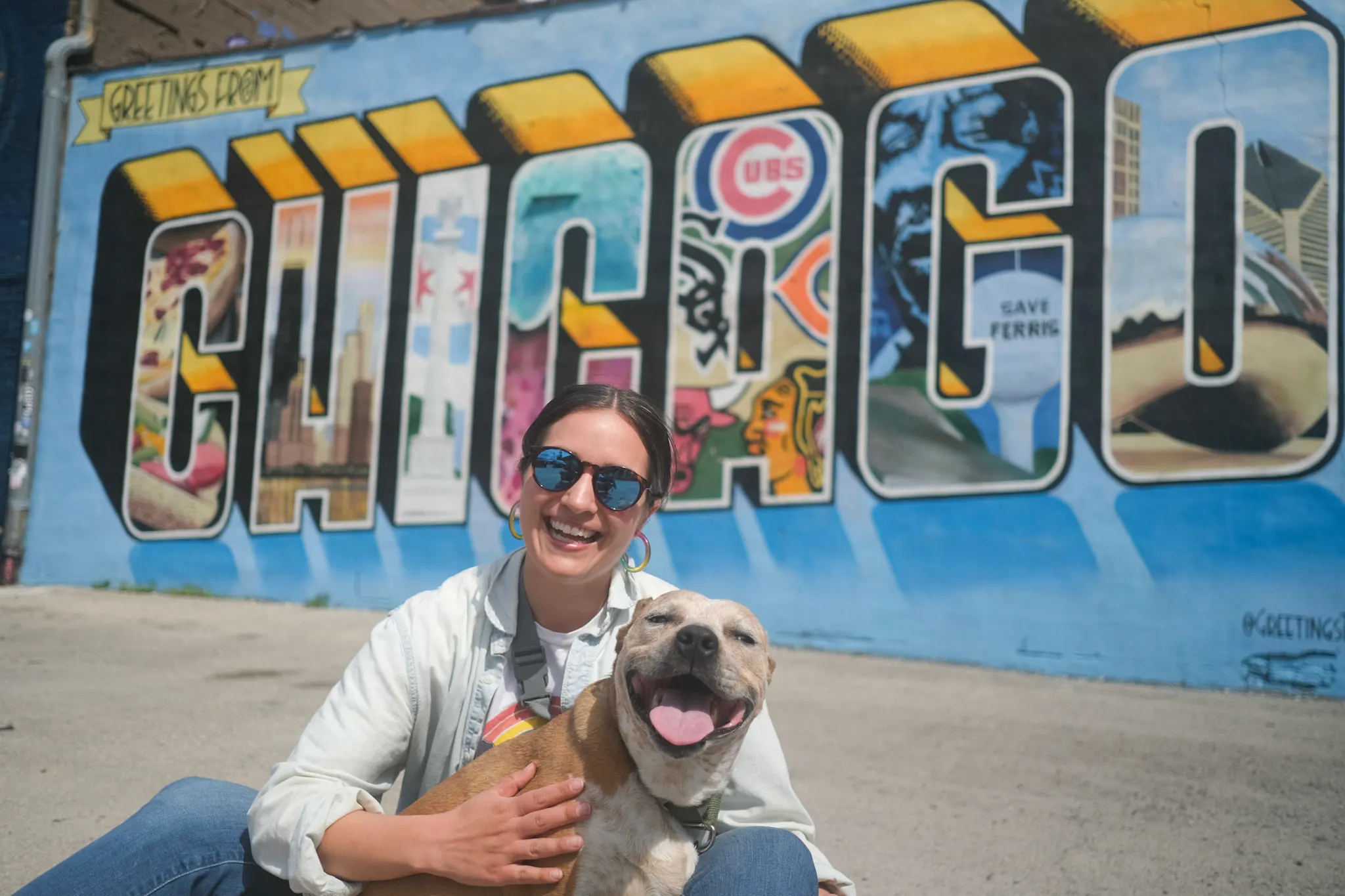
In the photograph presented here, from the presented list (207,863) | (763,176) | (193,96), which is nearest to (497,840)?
(207,863)

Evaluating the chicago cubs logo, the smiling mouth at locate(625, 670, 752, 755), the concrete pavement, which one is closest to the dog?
the smiling mouth at locate(625, 670, 752, 755)

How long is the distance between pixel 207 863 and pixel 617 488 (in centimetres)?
101

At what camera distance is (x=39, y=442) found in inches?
379

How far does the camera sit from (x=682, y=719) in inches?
69.6

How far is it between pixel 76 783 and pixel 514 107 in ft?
21.2

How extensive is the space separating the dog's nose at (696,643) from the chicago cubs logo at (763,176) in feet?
20.7

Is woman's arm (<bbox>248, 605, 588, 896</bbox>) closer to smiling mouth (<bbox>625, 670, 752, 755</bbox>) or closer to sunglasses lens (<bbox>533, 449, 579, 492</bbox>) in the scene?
smiling mouth (<bbox>625, 670, 752, 755</bbox>)

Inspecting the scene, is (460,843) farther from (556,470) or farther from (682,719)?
(556,470)

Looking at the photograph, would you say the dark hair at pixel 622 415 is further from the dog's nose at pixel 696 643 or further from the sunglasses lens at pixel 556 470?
the dog's nose at pixel 696 643

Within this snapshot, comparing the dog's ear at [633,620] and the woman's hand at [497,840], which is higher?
the dog's ear at [633,620]

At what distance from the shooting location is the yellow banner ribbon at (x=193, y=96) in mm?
9336

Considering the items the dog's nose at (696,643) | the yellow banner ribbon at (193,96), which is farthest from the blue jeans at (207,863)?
the yellow banner ribbon at (193,96)

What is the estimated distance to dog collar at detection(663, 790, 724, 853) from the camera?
184 centimetres

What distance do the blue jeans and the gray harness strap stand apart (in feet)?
1.49
